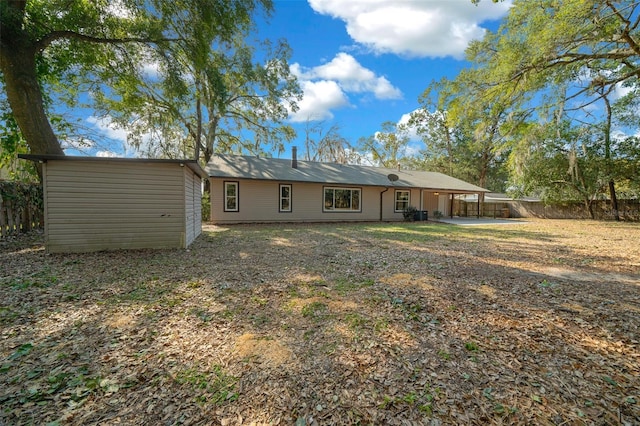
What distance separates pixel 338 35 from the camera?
40.3 feet

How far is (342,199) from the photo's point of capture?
15281 millimetres

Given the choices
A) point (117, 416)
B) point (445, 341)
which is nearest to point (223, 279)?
point (117, 416)

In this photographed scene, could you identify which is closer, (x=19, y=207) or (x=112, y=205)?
(x=112, y=205)

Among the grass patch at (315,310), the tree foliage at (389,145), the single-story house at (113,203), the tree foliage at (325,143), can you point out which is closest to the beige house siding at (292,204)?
the single-story house at (113,203)

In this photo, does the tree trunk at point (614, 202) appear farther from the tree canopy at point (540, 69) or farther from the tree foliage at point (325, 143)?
the tree foliage at point (325, 143)

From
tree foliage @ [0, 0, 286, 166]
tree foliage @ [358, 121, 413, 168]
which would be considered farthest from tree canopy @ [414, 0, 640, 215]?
tree foliage @ [358, 121, 413, 168]

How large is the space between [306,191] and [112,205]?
29.8 feet

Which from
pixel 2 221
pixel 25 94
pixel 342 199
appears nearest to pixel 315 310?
pixel 2 221

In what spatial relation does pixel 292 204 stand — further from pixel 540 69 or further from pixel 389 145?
pixel 389 145

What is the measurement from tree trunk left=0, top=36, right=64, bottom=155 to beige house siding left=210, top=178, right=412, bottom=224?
5664 millimetres

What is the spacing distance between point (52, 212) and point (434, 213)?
18074 mm

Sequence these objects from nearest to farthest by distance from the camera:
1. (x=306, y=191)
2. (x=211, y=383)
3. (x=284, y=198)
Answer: (x=211, y=383)
(x=284, y=198)
(x=306, y=191)

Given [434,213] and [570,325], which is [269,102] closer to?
[434,213]

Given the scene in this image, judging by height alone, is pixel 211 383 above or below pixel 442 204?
below
